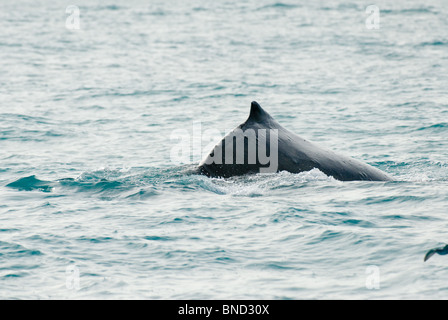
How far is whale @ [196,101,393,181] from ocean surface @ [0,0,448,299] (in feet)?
0.63

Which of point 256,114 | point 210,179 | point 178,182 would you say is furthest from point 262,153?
point 178,182

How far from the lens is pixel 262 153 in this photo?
36.0 feet

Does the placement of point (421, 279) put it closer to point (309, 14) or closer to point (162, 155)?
point (162, 155)

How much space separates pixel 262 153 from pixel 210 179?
37.0 inches

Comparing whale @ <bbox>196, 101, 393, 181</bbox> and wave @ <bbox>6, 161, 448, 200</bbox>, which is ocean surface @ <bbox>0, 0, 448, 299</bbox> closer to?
wave @ <bbox>6, 161, 448, 200</bbox>

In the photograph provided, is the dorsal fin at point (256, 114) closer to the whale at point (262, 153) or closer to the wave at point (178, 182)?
the whale at point (262, 153)

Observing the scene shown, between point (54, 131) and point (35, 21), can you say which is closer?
point (54, 131)

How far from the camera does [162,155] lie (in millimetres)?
16969

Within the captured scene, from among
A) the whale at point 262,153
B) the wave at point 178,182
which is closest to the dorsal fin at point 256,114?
the whale at point 262,153

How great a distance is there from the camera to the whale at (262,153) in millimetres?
10938
